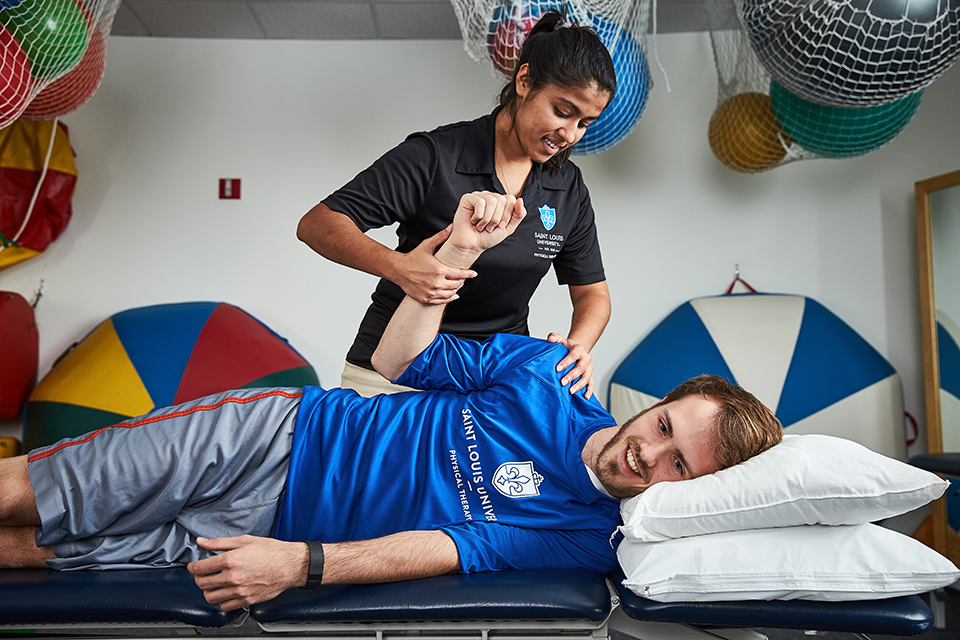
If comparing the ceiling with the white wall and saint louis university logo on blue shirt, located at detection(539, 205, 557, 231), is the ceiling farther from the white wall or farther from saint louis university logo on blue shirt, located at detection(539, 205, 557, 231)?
saint louis university logo on blue shirt, located at detection(539, 205, 557, 231)

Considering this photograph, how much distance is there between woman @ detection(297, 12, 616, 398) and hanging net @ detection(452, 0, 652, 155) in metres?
0.44

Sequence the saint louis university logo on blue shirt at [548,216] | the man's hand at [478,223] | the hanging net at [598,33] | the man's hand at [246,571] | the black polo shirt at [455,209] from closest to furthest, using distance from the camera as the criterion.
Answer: the man's hand at [246,571], the man's hand at [478,223], the black polo shirt at [455,209], the saint louis university logo on blue shirt at [548,216], the hanging net at [598,33]

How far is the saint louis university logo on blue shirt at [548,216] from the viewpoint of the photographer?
1700 mm

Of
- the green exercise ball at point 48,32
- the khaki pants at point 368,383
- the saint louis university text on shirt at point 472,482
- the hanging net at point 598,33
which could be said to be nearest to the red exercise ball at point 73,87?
the green exercise ball at point 48,32

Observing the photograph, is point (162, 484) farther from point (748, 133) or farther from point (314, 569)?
point (748, 133)

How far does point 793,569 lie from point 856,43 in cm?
141

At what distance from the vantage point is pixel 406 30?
307cm

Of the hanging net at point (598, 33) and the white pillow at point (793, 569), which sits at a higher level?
the hanging net at point (598, 33)

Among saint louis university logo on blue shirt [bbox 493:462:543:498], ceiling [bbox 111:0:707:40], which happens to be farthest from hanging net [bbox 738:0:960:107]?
saint louis university logo on blue shirt [bbox 493:462:543:498]

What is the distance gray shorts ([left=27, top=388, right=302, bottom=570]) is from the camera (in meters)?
1.33

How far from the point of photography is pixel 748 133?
8.30 feet

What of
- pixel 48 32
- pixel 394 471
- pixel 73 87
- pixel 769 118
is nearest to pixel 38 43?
pixel 48 32

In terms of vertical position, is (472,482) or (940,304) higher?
(940,304)

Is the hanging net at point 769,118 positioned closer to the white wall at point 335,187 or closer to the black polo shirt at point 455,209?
the white wall at point 335,187
